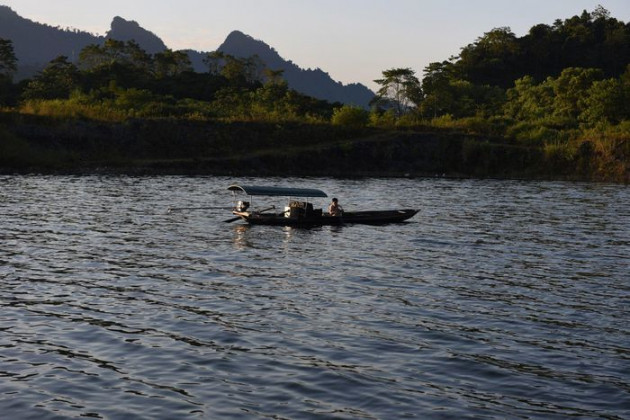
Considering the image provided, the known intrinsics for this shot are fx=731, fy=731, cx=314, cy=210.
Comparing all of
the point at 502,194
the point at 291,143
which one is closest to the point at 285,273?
the point at 502,194

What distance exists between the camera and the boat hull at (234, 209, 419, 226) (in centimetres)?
3803

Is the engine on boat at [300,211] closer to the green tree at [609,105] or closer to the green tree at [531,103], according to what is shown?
the green tree at [609,105]

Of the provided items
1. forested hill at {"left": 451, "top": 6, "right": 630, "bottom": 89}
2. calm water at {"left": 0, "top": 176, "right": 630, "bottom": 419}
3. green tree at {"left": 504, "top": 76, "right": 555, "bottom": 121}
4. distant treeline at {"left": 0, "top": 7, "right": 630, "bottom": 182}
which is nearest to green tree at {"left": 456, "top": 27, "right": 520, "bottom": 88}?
forested hill at {"left": 451, "top": 6, "right": 630, "bottom": 89}

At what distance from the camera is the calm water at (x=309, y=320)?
13680 mm

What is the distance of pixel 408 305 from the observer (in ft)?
68.7

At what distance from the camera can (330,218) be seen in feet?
126

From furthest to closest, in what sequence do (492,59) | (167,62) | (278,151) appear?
(492,59)
(167,62)
(278,151)

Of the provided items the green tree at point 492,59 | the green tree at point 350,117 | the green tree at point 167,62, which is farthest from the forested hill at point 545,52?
the green tree at point 350,117

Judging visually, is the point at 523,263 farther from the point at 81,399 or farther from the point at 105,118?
the point at 105,118

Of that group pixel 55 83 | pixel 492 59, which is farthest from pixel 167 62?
pixel 492 59

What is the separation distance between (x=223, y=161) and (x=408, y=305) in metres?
55.6

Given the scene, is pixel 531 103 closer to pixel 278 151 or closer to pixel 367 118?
pixel 367 118

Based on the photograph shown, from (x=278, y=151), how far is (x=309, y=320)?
194 feet

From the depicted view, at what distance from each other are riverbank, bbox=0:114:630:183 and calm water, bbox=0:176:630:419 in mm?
34015
